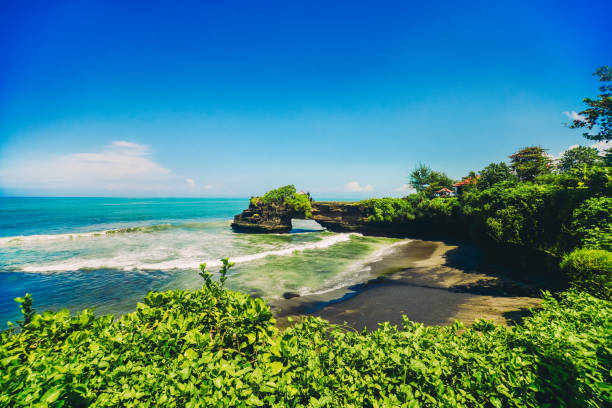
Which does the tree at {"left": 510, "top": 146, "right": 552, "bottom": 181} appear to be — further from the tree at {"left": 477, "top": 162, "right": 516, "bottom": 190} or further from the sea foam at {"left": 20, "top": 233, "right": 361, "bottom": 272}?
the sea foam at {"left": 20, "top": 233, "right": 361, "bottom": 272}

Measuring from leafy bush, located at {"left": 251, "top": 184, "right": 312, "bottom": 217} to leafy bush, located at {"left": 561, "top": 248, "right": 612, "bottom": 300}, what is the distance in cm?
3737

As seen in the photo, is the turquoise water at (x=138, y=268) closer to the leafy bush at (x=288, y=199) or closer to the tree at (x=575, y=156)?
→ the leafy bush at (x=288, y=199)

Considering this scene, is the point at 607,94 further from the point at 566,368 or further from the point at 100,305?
the point at 100,305

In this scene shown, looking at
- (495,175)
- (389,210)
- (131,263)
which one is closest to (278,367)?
(131,263)

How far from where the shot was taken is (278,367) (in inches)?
92.1

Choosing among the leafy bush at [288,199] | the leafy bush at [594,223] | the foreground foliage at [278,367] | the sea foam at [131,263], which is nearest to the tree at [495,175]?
the leafy bush at [594,223]

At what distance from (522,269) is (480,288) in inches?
172

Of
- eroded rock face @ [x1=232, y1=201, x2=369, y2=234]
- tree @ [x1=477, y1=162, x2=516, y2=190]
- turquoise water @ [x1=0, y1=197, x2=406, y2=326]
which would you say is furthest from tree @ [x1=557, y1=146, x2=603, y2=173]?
turquoise water @ [x1=0, y1=197, x2=406, y2=326]

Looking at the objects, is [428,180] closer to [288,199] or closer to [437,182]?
[437,182]

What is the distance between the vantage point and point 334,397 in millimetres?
2189

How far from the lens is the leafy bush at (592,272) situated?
258 inches

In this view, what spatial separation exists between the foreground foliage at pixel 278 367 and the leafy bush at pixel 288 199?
39.8 m

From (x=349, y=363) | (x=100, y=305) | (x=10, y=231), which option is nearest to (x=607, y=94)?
(x=349, y=363)

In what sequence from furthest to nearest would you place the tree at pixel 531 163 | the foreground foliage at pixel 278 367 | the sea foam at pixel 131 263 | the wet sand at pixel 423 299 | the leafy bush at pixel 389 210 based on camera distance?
the tree at pixel 531 163
the leafy bush at pixel 389 210
the sea foam at pixel 131 263
the wet sand at pixel 423 299
the foreground foliage at pixel 278 367
